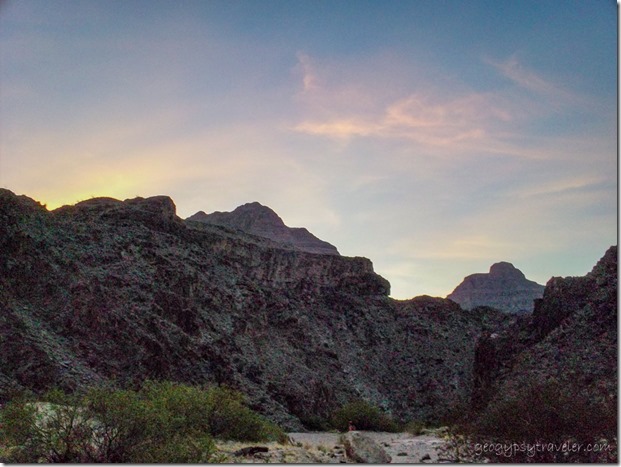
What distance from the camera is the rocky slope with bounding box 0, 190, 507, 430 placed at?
1420 inches

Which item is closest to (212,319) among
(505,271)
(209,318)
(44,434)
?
(209,318)

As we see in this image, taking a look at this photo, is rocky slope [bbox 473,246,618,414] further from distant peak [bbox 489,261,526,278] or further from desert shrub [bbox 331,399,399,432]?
distant peak [bbox 489,261,526,278]

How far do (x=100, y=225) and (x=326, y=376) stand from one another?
23155 millimetres

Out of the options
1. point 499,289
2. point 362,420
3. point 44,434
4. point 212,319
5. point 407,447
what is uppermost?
point 499,289

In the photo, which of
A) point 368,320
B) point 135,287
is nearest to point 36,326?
point 135,287

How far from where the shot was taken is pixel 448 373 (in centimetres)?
6000

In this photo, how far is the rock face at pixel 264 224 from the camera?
124000mm

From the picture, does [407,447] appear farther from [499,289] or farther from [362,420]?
[499,289]

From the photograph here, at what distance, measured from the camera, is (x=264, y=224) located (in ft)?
415

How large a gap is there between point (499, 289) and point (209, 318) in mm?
121347

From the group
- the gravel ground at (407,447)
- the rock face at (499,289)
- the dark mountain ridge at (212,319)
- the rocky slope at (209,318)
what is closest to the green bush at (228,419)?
the gravel ground at (407,447)

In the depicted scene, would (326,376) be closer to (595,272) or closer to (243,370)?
(243,370)

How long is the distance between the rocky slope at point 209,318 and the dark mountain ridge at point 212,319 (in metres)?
0.12

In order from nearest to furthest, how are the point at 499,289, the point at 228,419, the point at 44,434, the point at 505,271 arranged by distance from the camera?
the point at 44,434, the point at 228,419, the point at 499,289, the point at 505,271
